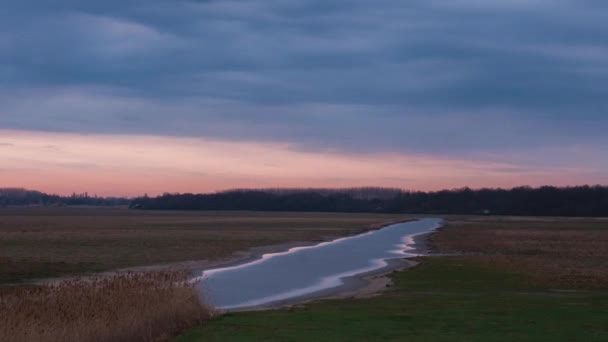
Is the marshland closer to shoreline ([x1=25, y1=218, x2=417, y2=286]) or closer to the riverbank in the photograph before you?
shoreline ([x1=25, y1=218, x2=417, y2=286])

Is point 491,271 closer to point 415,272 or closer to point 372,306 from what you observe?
point 415,272

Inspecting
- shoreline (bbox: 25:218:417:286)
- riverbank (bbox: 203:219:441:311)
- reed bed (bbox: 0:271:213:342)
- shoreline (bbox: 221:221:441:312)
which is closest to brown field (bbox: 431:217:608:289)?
riverbank (bbox: 203:219:441:311)

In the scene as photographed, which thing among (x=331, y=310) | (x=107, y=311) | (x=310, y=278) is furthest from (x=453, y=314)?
(x=310, y=278)

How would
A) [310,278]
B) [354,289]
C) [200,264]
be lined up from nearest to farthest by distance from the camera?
[354,289] → [310,278] → [200,264]

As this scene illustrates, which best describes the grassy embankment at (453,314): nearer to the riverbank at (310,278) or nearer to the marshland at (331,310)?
the marshland at (331,310)

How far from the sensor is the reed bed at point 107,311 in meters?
17.4

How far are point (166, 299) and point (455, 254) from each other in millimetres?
36813

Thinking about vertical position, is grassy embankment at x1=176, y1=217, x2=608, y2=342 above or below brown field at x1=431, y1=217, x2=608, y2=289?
below

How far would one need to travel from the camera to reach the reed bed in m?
17.4

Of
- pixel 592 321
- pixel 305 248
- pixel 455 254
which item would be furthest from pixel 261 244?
pixel 592 321

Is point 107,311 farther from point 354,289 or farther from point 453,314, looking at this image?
point 354,289

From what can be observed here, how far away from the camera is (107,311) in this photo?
19.8m

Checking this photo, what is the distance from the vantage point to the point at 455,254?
184 feet

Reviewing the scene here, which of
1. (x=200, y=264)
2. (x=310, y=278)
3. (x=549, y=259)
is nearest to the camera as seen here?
(x=310, y=278)
